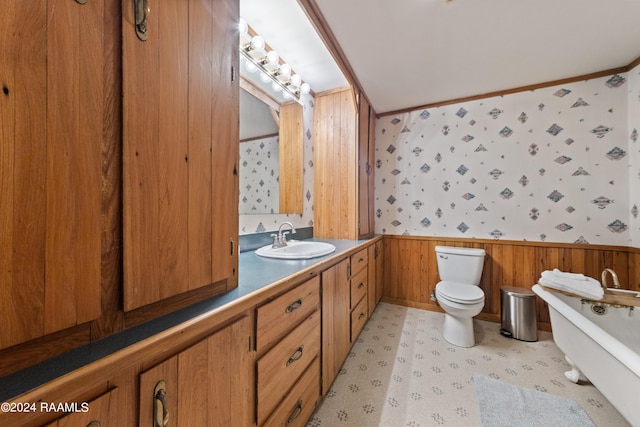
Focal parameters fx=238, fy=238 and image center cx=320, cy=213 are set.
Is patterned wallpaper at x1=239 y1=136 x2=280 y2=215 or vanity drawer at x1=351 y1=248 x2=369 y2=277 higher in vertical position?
patterned wallpaper at x1=239 y1=136 x2=280 y2=215

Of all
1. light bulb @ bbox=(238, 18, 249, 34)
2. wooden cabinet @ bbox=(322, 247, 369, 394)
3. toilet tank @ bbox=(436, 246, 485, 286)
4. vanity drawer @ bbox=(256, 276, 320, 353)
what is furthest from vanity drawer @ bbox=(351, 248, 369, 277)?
light bulb @ bbox=(238, 18, 249, 34)

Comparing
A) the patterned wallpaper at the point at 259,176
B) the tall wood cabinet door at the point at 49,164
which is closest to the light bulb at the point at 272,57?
the patterned wallpaper at the point at 259,176

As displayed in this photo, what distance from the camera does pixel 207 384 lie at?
0.67m

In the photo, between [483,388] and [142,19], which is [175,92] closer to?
[142,19]

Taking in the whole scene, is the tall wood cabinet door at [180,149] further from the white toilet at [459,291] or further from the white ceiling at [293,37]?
the white toilet at [459,291]

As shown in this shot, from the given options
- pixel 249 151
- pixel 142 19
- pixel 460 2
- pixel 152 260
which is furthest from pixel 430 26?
pixel 152 260

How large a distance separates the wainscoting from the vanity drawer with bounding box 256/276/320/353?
1853mm

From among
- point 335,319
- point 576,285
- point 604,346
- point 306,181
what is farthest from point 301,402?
point 576,285

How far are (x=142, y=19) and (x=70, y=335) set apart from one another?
74cm

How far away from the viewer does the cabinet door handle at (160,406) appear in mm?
542

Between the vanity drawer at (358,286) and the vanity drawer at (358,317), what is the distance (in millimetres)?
60

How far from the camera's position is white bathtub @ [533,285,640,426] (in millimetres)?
1063

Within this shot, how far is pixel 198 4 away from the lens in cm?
74

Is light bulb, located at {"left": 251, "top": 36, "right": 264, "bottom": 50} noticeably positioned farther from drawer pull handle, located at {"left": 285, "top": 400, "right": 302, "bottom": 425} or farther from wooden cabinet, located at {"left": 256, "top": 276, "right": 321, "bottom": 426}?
drawer pull handle, located at {"left": 285, "top": 400, "right": 302, "bottom": 425}
